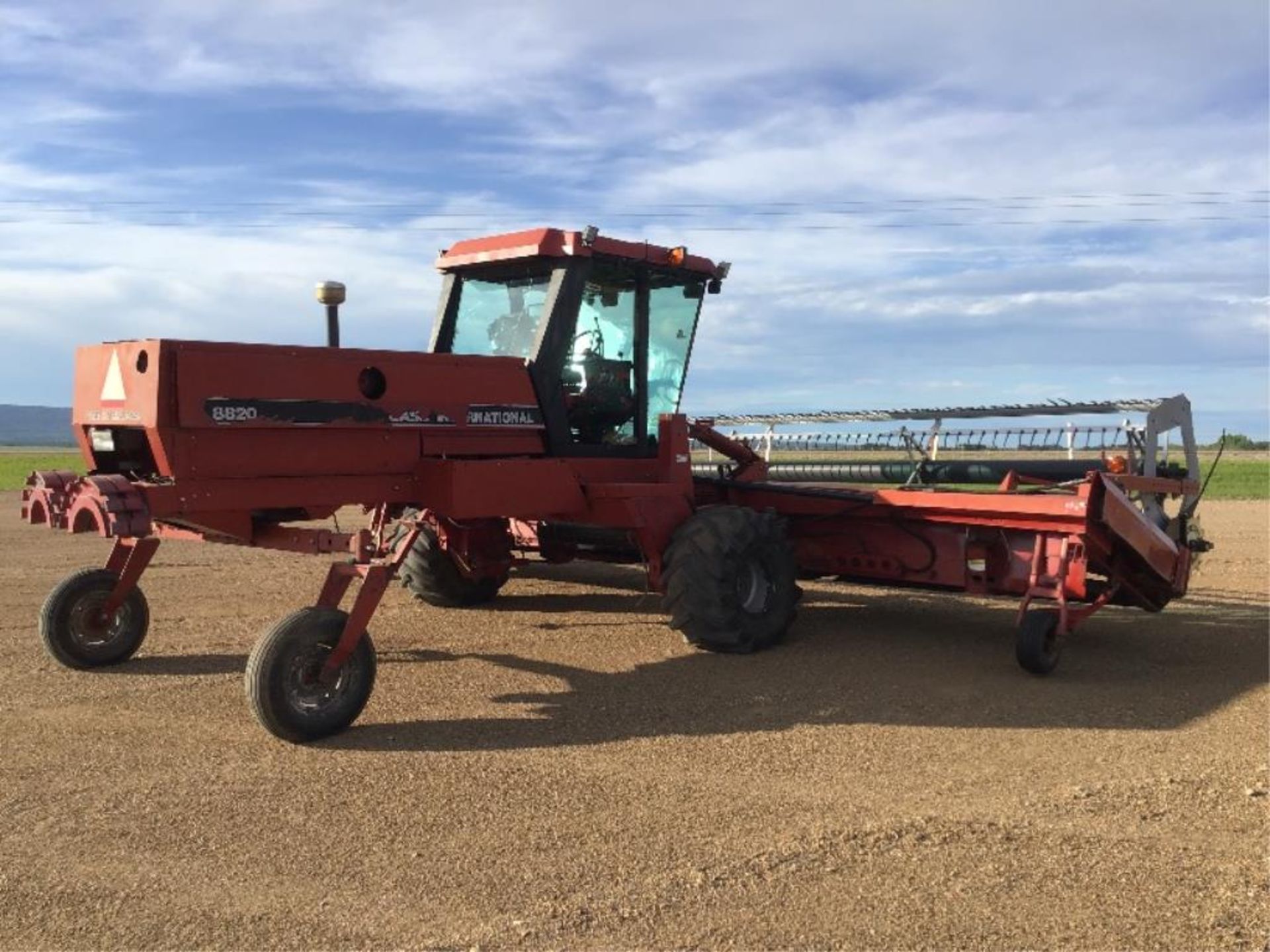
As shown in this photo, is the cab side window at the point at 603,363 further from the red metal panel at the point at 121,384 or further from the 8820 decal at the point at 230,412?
the red metal panel at the point at 121,384

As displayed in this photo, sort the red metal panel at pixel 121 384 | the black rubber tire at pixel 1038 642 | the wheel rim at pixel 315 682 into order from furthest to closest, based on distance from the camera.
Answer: the black rubber tire at pixel 1038 642 < the red metal panel at pixel 121 384 < the wheel rim at pixel 315 682

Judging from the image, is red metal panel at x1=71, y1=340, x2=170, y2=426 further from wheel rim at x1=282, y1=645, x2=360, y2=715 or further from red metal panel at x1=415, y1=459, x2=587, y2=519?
red metal panel at x1=415, y1=459, x2=587, y2=519

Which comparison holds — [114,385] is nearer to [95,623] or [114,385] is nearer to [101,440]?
[101,440]

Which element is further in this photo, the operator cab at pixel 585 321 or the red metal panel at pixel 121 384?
the operator cab at pixel 585 321

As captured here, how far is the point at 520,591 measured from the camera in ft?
34.9

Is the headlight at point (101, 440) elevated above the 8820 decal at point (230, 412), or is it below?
below

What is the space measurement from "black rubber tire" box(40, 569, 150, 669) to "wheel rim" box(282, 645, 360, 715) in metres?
2.00

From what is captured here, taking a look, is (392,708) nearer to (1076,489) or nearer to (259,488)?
(259,488)

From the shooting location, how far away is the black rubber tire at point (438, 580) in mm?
9453

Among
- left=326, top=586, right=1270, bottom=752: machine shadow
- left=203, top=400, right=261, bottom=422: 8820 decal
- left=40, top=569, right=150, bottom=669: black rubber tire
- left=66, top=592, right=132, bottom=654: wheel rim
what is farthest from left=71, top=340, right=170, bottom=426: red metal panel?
left=326, top=586, right=1270, bottom=752: machine shadow

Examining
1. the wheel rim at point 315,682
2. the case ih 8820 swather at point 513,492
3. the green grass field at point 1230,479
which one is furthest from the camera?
the green grass field at point 1230,479

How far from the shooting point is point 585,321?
8133 millimetres

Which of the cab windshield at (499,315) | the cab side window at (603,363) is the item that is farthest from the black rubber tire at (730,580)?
the cab windshield at (499,315)

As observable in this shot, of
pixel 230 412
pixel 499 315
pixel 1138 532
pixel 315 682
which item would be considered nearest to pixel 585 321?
pixel 499 315
